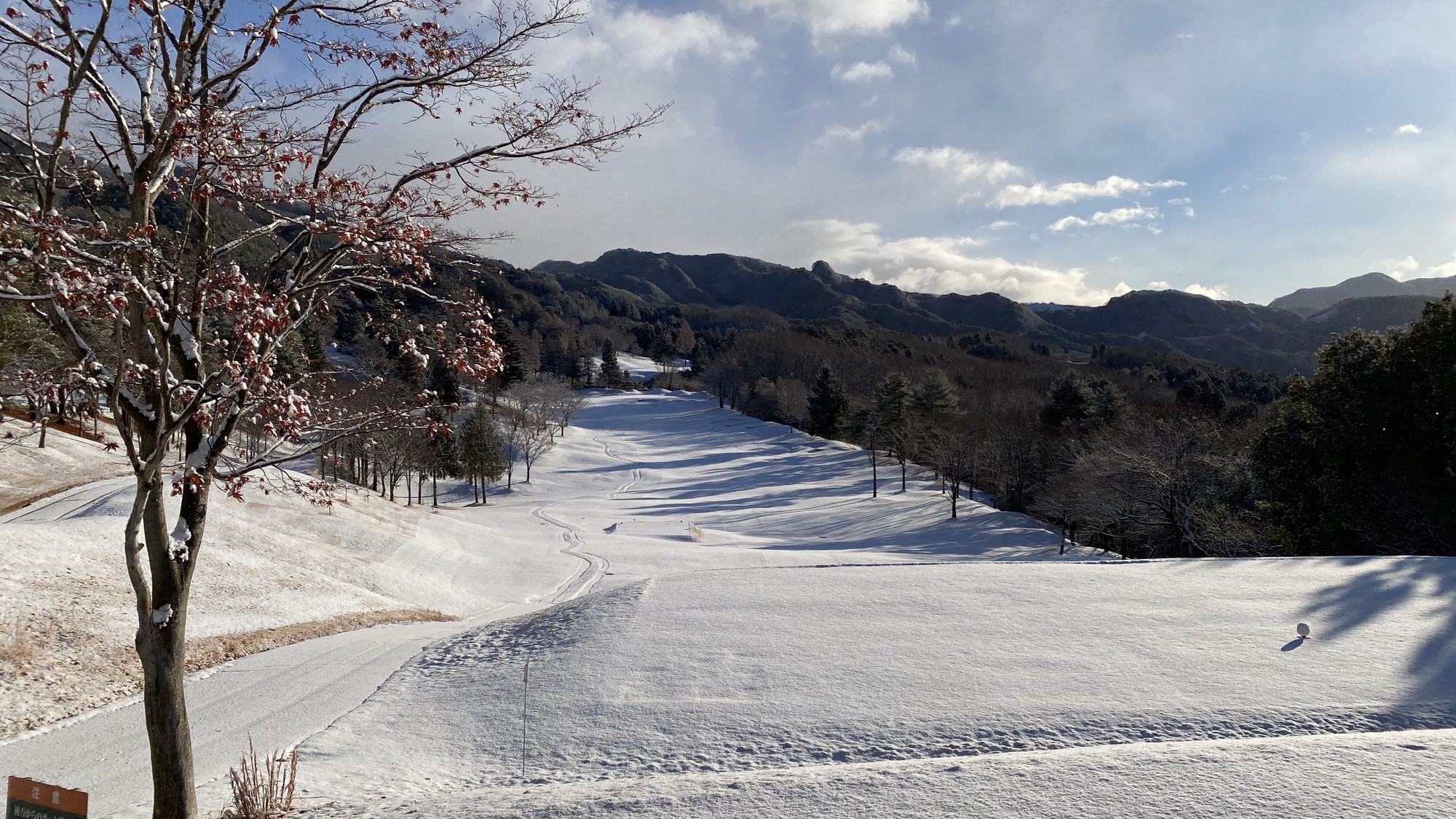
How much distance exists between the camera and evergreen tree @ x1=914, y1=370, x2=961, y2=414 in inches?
2397

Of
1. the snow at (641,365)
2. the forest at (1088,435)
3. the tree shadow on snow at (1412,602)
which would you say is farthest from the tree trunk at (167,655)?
the snow at (641,365)

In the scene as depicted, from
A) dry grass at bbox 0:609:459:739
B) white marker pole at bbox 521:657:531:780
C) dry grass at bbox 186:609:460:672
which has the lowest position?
dry grass at bbox 186:609:460:672

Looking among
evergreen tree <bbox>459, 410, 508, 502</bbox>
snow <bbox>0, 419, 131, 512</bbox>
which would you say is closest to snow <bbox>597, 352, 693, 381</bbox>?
evergreen tree <bbox>459, 410, 508, 502</bbox>

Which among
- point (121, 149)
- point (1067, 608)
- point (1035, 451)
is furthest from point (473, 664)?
point (1035, 451)

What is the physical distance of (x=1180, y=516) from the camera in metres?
26.8

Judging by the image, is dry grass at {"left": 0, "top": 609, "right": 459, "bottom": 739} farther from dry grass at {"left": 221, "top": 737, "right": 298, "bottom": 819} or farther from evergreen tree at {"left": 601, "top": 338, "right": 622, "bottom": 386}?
evergreen tree at {"left": 601, "top": 338, "right": 622, "bottom": 386}

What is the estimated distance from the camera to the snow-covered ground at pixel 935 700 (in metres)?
4.82

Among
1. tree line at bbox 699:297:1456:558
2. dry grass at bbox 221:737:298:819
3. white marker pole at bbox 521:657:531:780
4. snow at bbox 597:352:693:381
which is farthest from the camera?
snow at bbox 597:352:693:381

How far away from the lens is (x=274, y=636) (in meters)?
13.5

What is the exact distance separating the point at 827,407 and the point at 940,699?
64769 millimetres

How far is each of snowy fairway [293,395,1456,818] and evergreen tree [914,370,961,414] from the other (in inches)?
1956

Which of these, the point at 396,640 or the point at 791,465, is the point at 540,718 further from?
the point at 791,465

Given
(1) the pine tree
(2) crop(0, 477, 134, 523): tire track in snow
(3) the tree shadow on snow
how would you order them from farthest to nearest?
1. (1) the pine tree
2. (2) crop(0, 477, 134, 523): tire track in snow
3. (3) the tree shadow on snow

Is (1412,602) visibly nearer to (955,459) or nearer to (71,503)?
(955,459)
